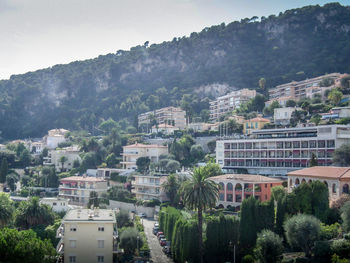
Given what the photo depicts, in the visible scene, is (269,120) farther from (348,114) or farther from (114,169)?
(114,169)

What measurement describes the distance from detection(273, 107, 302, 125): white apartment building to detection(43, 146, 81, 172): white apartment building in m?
55.1

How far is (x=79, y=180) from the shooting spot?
100688mm

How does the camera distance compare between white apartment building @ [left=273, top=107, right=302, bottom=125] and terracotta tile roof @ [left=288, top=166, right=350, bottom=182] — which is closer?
terracotta tile roof @ [left=288, top=166, right=350, bottom=182]

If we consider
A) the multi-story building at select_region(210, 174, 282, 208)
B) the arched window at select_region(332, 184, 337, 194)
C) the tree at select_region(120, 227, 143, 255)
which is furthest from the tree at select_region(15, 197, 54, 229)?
the arched window at select_region(332, 184, 337, 194)

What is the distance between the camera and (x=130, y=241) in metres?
60.5

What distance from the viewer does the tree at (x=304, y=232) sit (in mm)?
47562

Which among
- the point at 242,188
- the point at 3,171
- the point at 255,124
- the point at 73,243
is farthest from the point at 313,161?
the point at 3,171

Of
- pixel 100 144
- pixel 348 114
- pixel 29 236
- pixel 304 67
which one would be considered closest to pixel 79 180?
pixel 100 144

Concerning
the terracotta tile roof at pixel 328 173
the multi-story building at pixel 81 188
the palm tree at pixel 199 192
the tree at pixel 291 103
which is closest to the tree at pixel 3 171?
the multi-story building at pixel 81 188

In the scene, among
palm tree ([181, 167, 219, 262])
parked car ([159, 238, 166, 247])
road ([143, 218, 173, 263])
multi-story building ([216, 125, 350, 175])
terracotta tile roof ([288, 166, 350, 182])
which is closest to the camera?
palm tree ([181, 167, 219, 262])

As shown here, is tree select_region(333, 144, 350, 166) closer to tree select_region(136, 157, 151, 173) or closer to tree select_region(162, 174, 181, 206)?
tree select_region(162, 174, 181, 206)

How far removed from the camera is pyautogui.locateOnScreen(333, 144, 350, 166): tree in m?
73.4

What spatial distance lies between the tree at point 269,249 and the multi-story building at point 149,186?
42.4 meters

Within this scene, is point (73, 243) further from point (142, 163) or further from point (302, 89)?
point (302, 89)
